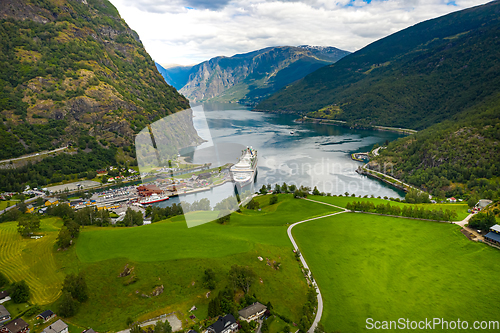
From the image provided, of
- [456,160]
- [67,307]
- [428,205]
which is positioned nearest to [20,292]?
[67,307]

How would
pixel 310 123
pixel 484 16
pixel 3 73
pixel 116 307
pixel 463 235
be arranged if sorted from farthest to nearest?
pixel 484 16 → pixel 310 123 → pixel 3 73 → pixel 463 235 → pixel 116 307

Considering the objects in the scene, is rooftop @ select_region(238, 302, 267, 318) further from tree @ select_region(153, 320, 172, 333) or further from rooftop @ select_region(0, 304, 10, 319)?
rooftop @ select_region(0, 304, 10, 319)

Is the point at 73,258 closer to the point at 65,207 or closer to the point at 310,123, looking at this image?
the point at 65,207

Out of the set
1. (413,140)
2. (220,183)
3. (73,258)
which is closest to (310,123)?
(413,140)

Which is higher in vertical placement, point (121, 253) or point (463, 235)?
point (121, 253)

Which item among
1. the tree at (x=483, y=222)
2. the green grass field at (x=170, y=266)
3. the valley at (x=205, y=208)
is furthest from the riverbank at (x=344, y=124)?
the green grass field at (x=170, y=266)

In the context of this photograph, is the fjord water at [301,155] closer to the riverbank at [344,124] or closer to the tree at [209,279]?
the riverbank at [344,124]

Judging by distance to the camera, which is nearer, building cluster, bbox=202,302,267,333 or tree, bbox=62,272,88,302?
building cluster, bbox=202,302,267,333

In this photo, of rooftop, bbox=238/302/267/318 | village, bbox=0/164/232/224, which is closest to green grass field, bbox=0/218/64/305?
rooftop, bbox=238/302/267/318
